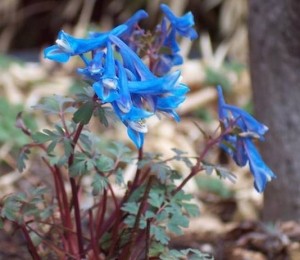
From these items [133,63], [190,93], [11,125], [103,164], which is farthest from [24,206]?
[190,93]

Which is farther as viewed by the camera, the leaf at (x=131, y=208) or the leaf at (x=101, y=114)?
the leaf at (x=131, y=208)

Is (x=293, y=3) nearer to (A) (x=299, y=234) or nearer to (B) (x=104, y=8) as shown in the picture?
(A) (x=299, y=234)

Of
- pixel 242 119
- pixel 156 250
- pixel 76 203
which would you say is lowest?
pixel 156 250

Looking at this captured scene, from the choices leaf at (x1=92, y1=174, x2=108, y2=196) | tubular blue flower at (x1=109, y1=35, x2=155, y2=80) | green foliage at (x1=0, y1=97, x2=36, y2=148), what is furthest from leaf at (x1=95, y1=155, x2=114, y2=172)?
green foliage at (x1=0, y1=97, x2=36, y2=148)

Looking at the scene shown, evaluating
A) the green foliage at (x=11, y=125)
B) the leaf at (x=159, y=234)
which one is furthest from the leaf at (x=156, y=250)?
the green foliage at (x=11, y=125)

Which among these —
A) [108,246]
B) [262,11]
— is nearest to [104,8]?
[262,11]

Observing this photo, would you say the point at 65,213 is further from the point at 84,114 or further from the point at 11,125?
the point at 11,125

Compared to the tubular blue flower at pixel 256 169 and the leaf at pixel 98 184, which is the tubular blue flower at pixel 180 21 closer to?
the tubular blue flower at pixel 256 169
